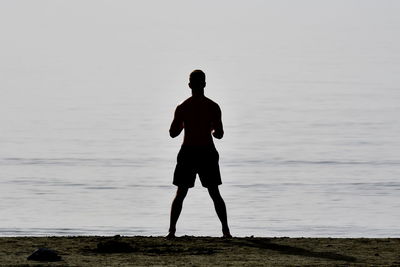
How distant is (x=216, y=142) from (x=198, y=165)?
18387 millimetres

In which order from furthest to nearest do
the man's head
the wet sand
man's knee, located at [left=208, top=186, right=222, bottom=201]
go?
man's knee, located at [left=208, top=186, right=222, bottom=201]
the man's head
the wet sand

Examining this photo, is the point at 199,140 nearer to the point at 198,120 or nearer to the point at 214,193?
the point at 198,120

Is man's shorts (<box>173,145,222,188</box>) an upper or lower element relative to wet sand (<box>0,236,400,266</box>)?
upper

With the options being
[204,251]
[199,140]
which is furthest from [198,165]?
[204,251]

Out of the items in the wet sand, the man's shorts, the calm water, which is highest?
the calm water

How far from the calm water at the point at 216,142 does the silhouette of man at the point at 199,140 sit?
155 inches

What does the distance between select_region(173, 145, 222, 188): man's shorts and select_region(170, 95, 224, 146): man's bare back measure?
0.07 metres

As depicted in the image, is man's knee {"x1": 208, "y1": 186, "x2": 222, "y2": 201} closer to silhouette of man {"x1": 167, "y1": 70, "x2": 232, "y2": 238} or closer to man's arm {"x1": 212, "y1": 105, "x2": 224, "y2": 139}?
silhouette of man {"x1": 167, "y1": 70, "x2": 232, "y2": 238}

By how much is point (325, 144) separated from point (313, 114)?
Answer: 413 inches

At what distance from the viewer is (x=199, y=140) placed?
600 inches

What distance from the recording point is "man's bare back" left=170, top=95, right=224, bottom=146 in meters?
15.2

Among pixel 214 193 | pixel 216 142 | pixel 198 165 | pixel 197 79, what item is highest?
pixel 216 142

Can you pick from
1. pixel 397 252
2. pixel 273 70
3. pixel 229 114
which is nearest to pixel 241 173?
pixel 397 252

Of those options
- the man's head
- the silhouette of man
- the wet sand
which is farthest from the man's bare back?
the wet sand
